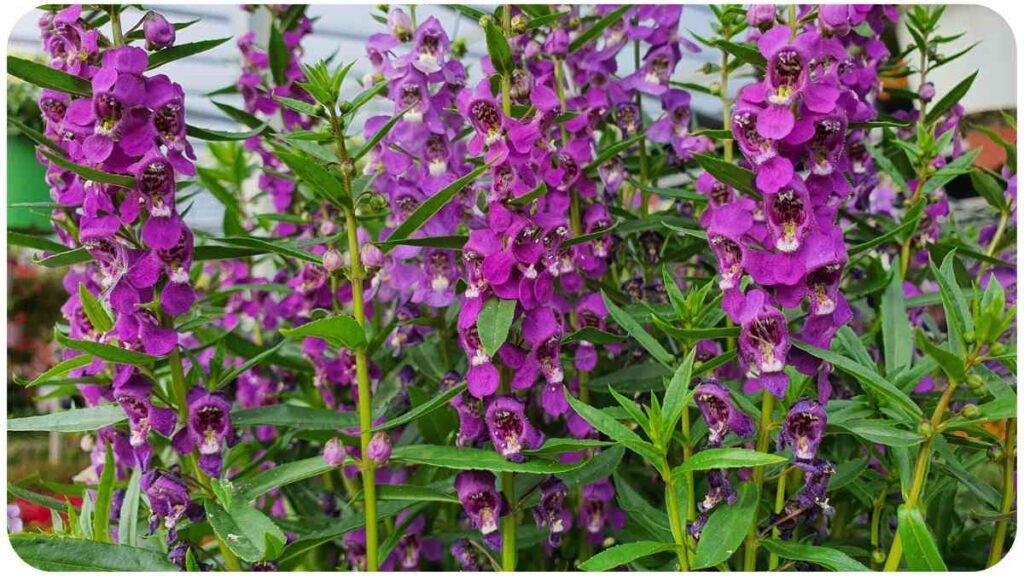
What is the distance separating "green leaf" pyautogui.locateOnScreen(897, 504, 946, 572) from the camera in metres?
0.89

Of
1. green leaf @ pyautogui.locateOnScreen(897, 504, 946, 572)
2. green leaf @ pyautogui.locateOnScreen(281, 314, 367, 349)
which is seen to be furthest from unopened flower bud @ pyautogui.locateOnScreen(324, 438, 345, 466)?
green leaf @ pyautogui.locateOnScreen(897, 504, 946, 572)

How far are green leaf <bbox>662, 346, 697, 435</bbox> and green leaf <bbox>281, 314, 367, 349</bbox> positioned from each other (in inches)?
13.0

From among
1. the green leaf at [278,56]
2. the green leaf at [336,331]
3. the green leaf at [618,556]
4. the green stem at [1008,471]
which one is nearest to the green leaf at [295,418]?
the green leaf at [336,331]

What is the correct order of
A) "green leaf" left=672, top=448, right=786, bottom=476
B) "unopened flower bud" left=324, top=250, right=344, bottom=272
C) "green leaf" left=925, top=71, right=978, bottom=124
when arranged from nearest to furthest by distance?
"green leaf" left=672, top=448, right=786, bottom=476 < "unopened flower bud" left=324, top=250, right=344, bottom=272 < "green leaf" left=925, top=71, right=978, bottom=124

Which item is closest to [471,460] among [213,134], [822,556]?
[822,556]

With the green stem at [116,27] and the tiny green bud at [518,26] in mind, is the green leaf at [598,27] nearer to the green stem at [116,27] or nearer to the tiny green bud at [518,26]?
the tiny green bud at [518,26]

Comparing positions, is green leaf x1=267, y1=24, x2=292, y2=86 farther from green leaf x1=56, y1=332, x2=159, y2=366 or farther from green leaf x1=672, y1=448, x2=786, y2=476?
green leaf x1=672, y1=448, x2=786, y2=476

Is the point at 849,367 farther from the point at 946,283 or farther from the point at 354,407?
the point at 354,407

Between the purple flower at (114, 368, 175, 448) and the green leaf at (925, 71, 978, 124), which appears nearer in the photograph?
the purple flower at (114, 368, 175, 448)

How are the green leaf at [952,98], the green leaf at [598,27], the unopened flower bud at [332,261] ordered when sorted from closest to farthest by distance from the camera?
the unopened flower bud at [332,261] → the green leaf at [598,27] → the green leaf at [952,98]

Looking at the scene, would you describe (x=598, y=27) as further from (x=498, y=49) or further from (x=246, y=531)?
(x=246, y=531)

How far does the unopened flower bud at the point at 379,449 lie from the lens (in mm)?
1040

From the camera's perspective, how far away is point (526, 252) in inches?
39.0

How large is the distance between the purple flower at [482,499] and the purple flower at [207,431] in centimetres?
28
